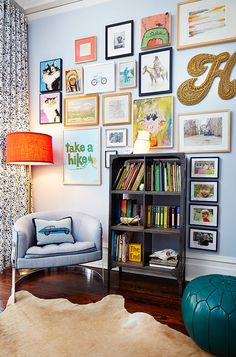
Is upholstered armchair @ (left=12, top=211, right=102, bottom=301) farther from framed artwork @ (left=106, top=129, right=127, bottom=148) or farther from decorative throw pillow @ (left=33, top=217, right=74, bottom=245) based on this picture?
framed artwork @ (left=106, top=129, right=127, bottom=148)

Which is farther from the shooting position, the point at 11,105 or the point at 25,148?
the point at 11,105

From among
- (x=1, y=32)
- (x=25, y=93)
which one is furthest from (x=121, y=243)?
(x=1, y=32)

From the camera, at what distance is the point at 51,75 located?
3.58m

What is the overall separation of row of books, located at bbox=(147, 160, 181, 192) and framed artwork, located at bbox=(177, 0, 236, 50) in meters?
1.27

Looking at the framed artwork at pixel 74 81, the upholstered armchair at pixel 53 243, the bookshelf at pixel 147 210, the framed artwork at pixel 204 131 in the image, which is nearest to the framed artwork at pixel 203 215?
the bookshelf at pixel 147 210

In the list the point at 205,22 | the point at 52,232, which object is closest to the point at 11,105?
the point at 52,232

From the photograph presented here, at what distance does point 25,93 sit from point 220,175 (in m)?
2.64

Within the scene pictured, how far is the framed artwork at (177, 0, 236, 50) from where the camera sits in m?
2.71

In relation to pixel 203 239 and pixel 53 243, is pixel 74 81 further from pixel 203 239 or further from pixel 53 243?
pixel 203 239

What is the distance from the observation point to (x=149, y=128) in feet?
10.0

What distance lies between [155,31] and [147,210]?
1945 mm

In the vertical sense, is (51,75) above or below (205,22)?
below

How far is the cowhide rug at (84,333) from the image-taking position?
1.68m

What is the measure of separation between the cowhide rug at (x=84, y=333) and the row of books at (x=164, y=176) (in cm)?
111
